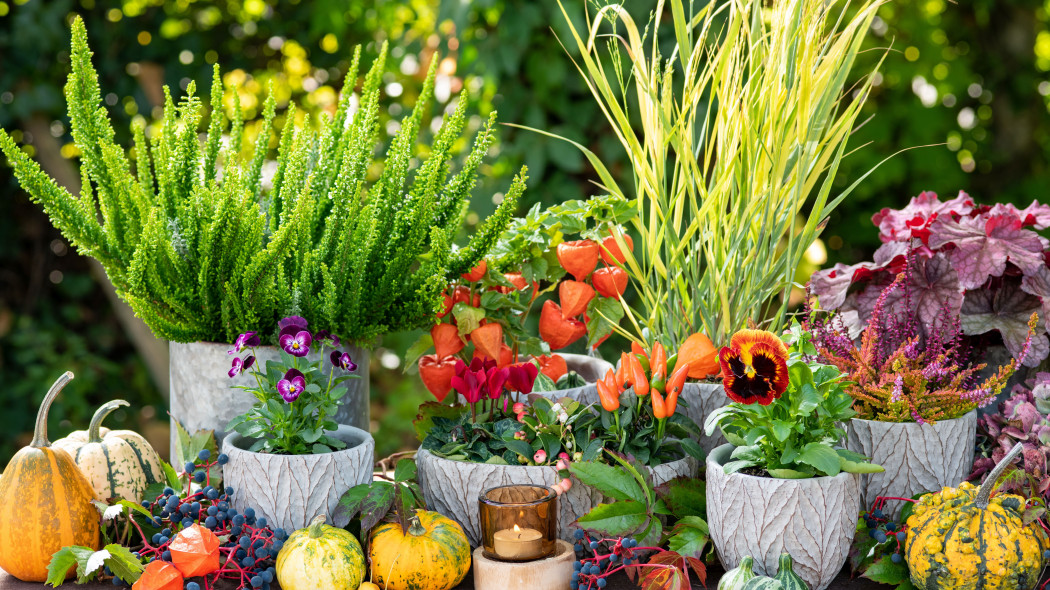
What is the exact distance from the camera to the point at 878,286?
0.96 meters

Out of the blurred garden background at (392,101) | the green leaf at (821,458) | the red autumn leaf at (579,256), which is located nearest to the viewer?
the green leaf at (821,458)

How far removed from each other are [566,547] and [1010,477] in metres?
0.41

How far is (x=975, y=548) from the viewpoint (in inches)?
28.1

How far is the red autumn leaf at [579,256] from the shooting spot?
Answer: 916 millimetres

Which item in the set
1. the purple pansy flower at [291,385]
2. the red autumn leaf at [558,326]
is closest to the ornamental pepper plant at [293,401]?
the purple pansy flower at [291,385]

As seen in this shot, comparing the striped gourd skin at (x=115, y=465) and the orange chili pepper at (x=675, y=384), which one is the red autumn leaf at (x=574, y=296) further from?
the striped gourd skin at (x=115, y=465)

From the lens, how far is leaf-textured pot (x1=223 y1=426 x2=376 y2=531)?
2.64 ft

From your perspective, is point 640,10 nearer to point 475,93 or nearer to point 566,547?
point 475,93

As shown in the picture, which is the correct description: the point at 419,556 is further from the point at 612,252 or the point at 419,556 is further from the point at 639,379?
the point at 612,252

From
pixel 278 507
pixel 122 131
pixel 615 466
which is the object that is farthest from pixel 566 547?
pixel 122 131

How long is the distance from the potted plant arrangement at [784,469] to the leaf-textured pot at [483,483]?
3.4 inches

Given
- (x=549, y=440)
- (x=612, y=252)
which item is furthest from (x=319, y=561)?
(x=612, y=252)

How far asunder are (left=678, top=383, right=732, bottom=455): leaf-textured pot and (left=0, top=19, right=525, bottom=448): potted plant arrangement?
27 cm

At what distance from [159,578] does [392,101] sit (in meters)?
2.00
